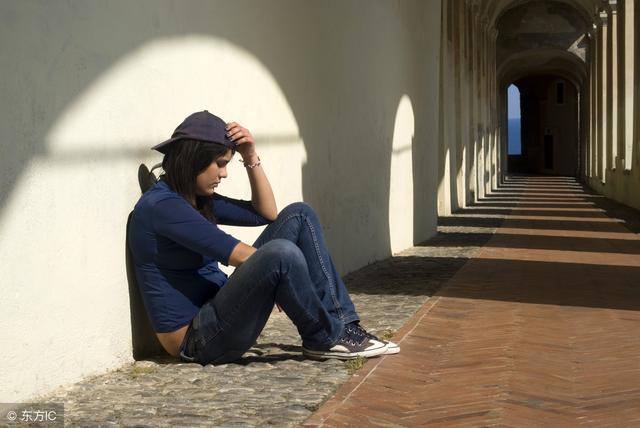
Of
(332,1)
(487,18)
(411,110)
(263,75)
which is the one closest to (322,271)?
(263,75)

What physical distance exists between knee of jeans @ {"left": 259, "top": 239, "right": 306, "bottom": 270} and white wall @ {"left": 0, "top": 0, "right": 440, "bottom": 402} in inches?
29.5

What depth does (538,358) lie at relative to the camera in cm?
479

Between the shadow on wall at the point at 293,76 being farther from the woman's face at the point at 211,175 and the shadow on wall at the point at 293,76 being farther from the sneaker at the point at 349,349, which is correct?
the sneaker at the point at 349,349

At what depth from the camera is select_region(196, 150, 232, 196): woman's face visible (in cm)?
448

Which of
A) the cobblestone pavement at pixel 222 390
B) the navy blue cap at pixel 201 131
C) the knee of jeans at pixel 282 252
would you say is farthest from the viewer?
the navy blue cap at pixel 201 131

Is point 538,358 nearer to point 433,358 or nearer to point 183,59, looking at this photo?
point 433,358

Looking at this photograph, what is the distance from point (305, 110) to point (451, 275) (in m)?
2.06

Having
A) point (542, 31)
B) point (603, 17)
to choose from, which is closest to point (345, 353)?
point (603, 17)

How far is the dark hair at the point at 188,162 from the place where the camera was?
443cm

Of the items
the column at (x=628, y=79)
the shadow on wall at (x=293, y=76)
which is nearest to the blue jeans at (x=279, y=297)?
the shadow on wall at (x=293, y=76)

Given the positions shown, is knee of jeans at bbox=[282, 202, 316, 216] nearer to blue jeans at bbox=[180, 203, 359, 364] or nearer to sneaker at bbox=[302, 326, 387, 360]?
blue jeans at bbox=[180, 203, 359, 364]

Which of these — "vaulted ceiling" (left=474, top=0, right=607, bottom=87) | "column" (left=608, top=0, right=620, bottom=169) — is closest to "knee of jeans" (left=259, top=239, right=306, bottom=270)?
"column" (left=608, top=0, right=620, bottom=169)

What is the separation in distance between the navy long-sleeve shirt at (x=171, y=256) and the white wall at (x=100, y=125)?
0.56 ft

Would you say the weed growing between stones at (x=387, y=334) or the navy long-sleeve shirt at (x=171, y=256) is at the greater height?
the navy long-sleeve shirt at (x=171, y=256)
